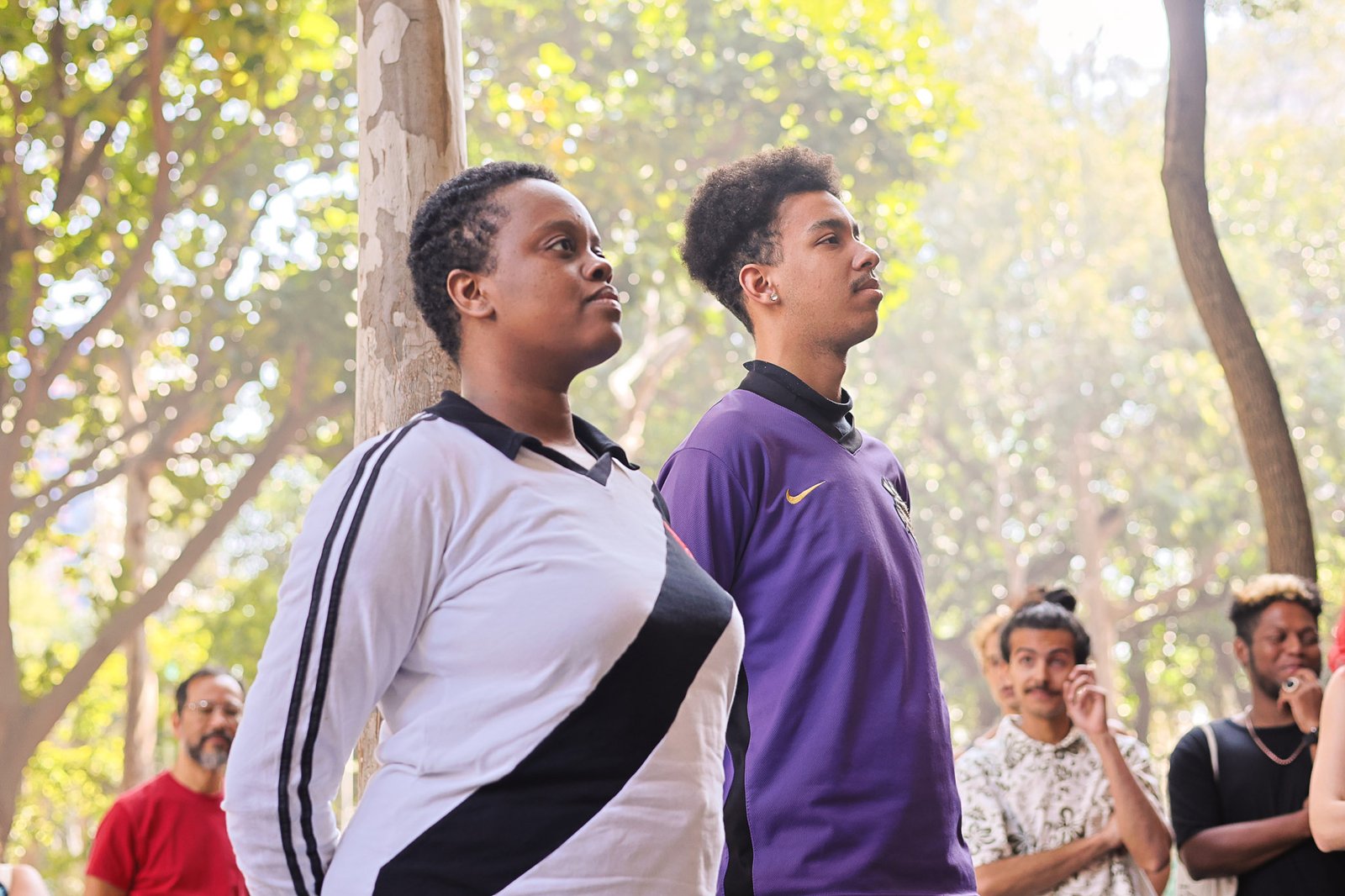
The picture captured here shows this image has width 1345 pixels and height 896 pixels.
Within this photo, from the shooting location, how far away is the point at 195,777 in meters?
5.41

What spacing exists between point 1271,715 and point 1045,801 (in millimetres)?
876

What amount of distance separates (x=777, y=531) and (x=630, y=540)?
2.36 ft

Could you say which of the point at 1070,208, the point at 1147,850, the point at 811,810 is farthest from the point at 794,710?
the point at 1070,208

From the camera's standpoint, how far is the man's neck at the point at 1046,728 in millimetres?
4254

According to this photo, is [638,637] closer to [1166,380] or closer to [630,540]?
[630,540]

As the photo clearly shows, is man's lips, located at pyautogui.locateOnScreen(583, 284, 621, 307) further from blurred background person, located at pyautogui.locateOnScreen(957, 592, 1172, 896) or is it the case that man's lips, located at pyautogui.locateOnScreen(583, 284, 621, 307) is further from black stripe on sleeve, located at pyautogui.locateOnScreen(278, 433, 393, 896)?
blurred background person, located at pyautogui.locateOnScreen(957, 592, 1172, 896)

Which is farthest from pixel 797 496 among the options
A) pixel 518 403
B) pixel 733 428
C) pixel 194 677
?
pixel 194 677

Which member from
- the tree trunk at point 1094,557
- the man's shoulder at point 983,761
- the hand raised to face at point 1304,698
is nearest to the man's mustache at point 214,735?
the man's shoulder at point 983,761

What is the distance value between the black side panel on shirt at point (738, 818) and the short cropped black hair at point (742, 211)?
958 mm

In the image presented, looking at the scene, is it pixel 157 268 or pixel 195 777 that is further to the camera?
pixel 157 268

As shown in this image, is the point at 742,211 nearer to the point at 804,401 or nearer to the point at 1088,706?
the point at 804,401

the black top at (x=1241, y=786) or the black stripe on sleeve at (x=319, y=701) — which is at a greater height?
the black stripe on sleeve at (x=319, y=701)

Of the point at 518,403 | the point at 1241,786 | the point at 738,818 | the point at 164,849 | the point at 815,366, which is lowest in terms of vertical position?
the point at 164,849

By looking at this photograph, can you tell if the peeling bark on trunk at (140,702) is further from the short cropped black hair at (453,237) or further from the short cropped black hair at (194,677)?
the short cropped black hair at (453,237)
